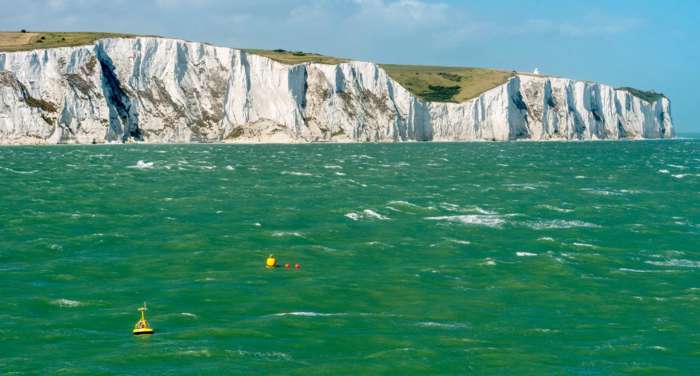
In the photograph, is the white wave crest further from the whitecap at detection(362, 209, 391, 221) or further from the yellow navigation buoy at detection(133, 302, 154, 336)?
the yellow navigation buoy at detection(133, 302, 154, 336)

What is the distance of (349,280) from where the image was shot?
31.6m

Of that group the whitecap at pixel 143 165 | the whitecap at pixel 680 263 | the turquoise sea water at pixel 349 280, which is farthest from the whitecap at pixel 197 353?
the whitecap at pixel 143 165

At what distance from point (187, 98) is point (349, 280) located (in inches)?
5625

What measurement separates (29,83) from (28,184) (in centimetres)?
9224

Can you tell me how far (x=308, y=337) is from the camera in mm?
24078

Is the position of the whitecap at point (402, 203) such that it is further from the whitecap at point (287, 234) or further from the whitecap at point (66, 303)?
the whitecap at point (66, 303)

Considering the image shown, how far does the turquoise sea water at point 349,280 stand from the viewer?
2242 cm

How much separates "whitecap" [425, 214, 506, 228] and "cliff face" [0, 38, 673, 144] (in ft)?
389

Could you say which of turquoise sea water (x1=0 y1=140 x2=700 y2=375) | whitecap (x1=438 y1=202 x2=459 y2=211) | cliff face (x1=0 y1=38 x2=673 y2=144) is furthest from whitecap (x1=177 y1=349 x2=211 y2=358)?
cliff face (x1=0 y1=38 x2=673 y2=144)

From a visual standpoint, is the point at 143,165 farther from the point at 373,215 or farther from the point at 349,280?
the point at 349,280

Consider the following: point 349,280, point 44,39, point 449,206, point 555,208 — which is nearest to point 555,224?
point 555,208

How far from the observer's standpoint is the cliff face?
149750mm

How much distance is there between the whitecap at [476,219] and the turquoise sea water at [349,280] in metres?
0.35

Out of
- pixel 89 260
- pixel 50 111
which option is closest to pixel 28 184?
pixel 89 260
